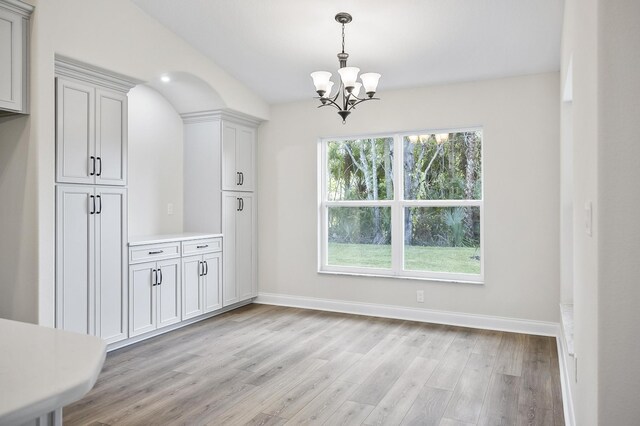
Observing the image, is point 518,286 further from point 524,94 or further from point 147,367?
point 147,367

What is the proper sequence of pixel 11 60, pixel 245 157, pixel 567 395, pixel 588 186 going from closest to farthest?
pixel 588 186 → pixel 567 395 → pixel 11 60 → pixel 245 157

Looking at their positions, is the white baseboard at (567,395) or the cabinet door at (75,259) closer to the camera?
the white baseboard at (567,395)

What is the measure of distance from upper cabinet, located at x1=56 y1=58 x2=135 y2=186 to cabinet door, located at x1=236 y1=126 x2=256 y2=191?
1614mm

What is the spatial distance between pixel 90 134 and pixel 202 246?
5.38 ft

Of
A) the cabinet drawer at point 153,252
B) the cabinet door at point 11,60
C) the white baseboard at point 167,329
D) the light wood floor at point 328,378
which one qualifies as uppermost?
the cabinet door at point 11,60

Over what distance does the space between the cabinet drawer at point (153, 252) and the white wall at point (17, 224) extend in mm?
889

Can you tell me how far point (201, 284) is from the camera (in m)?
4.77

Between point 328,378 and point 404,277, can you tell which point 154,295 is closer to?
point 328,378

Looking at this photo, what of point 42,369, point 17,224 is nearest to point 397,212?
point 17,224

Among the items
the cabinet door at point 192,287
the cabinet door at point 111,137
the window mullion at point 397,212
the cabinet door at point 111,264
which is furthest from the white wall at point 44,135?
the window mullion at point 397,212

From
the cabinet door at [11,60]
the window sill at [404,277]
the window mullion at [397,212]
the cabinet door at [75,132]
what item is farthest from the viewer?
the window mullion at [397,212]

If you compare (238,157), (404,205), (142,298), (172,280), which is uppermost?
(238,157)

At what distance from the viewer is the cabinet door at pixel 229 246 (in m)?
5.12

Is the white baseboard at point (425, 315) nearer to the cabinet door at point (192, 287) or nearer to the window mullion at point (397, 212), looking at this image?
the window mullion at point (397, 212)
